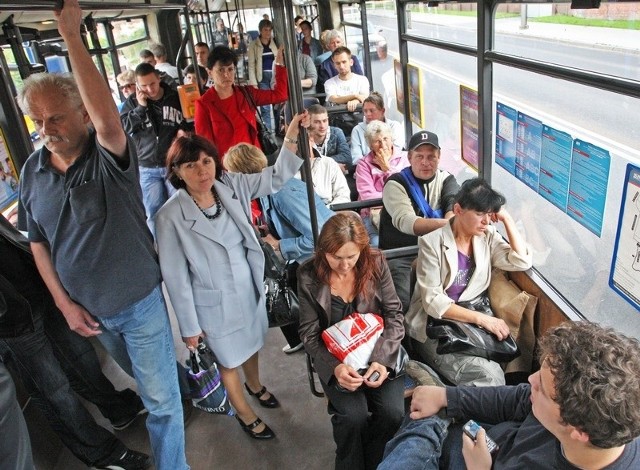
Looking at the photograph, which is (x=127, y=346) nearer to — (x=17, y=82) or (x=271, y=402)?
(x=271, y=402)

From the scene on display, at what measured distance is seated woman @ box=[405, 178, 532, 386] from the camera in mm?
2332

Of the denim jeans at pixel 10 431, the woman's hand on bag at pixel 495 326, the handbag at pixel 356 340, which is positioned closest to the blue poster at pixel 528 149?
the woman's hand on bag at pixel 495 326

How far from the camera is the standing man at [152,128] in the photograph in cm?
370

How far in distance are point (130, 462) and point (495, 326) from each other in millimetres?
1900

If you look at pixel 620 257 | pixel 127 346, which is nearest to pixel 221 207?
pixel 127 346

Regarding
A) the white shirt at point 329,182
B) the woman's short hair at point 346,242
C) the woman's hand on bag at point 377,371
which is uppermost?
the woman's short hair at point 346,242

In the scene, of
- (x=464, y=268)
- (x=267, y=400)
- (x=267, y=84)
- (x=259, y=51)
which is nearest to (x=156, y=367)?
(x=267, y=400)

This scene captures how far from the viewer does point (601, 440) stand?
4.05ft

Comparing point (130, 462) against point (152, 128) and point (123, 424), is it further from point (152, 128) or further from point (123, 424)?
point (152, 128)

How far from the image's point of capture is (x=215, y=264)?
2.26m

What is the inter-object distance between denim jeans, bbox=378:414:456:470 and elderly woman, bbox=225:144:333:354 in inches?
53.7

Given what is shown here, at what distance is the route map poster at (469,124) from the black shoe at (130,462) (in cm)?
247

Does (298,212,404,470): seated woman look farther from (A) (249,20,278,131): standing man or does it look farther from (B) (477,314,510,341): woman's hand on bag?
(A) (249,20,278,131): standing man

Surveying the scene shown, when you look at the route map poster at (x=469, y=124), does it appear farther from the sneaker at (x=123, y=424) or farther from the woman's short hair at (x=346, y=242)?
the sneaker at (x=123, y=424)
